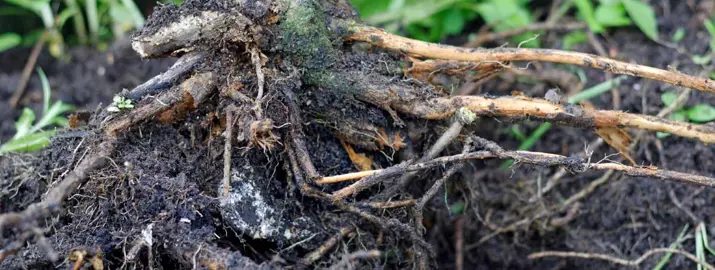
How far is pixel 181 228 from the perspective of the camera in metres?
1.11

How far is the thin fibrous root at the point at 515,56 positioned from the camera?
130cm

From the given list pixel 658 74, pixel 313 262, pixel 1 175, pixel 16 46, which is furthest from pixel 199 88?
pixel 16 46

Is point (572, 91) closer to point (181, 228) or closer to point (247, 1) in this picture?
point (247, 1)

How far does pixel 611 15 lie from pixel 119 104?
1.47 metres

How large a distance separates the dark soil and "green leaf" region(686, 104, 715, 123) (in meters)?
0.04

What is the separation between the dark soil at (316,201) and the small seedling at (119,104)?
0.17ft

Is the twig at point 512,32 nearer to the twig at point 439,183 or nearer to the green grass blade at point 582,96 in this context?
the green grass blade at point 582,96

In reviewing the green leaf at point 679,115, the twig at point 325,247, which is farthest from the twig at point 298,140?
the green leaf at point 679,115

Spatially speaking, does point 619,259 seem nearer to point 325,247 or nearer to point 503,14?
point 325,247

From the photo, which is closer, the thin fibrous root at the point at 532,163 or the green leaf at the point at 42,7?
the thin fibrous root at the point at 532,163

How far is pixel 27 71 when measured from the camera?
205cm

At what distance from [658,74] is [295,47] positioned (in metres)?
0.72

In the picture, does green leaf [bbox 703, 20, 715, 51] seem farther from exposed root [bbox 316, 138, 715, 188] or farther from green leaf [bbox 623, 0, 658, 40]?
exposed root [bbox 316, 138, 715, 188]

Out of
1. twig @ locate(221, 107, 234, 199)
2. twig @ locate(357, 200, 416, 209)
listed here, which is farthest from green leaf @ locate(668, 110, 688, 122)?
twig @ locate(221, 107, 234, 199)
